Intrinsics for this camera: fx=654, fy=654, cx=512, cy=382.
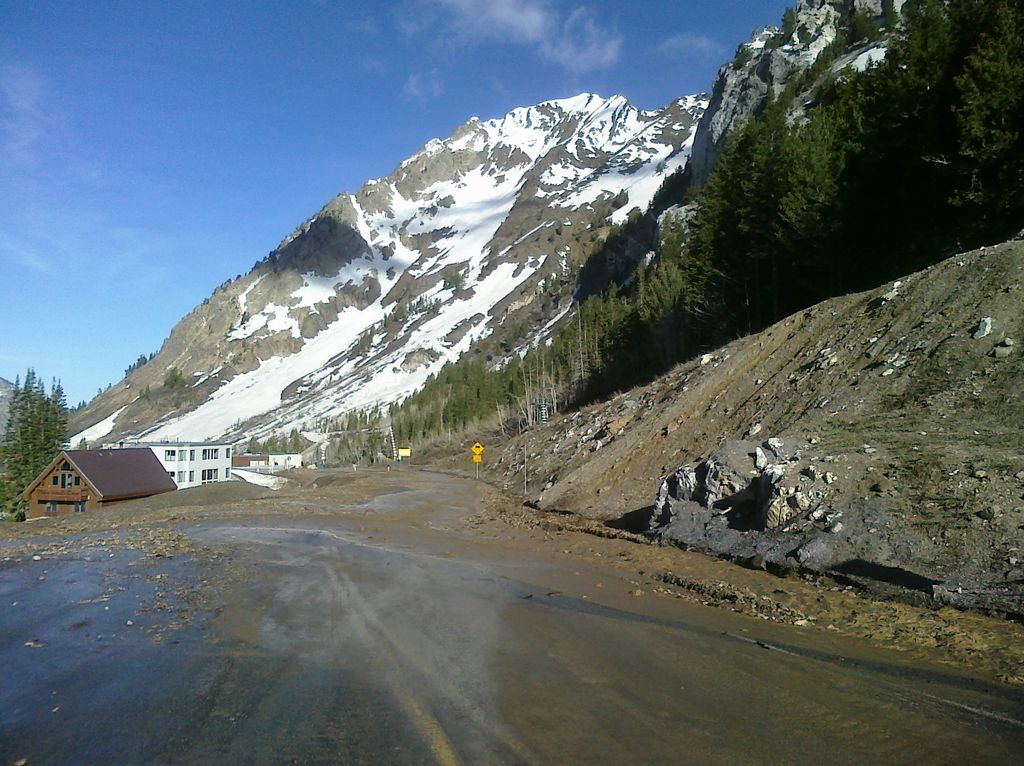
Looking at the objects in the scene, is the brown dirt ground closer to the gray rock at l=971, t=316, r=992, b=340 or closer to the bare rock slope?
the bare rock slope

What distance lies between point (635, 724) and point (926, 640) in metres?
4.48

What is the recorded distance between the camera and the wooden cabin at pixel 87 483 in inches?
1921

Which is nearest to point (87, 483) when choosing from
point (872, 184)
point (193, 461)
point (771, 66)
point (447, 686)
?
point (193, 461)

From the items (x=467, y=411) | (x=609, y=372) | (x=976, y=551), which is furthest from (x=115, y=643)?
(x=467, y=411)

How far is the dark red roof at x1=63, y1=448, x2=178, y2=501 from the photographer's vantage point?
49719 millimetres

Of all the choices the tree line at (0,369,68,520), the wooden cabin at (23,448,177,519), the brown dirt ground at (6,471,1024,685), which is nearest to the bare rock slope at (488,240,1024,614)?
the brown dirt ground at (6,471,1024,685)

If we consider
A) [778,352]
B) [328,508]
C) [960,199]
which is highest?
[960,199]

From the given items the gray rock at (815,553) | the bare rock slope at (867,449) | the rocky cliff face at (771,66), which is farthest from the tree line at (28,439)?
the rocky cliff face at (771,66)

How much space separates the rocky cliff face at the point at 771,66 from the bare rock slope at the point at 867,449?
58.1 meters

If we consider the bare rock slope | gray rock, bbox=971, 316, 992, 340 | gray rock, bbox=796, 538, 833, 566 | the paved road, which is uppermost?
gray rock, bbox=971, 316, 992, 340

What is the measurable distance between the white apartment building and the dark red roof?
33.3 feet

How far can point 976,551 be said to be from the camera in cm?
961

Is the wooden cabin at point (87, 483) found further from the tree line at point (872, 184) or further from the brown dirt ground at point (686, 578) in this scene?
the tree line at point (872, 184)

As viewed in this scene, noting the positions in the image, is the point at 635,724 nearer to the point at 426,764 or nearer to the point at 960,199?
the point at 426,764
